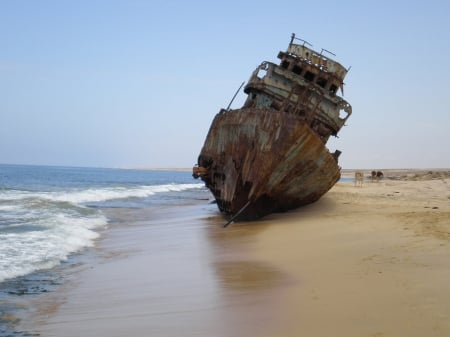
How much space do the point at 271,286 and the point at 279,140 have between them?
662 cm

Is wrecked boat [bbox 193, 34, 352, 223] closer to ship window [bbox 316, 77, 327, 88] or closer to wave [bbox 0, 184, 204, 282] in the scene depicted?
ship window [bbox 316, 77, 327, 88]

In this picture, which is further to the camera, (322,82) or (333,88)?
(333,88)

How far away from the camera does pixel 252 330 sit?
158 inches

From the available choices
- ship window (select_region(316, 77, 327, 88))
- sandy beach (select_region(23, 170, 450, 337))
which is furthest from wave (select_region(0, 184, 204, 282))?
ship window (select_region(316, 77, 327, 88))

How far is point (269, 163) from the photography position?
1196cm

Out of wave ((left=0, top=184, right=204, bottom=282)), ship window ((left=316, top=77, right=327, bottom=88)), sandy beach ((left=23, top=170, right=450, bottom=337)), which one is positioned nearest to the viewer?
sandy beach ((left=23, top=170, right=450, bottom=337))

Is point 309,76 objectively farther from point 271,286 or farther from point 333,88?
point 271,286

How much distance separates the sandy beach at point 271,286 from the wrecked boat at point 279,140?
248 centimetres

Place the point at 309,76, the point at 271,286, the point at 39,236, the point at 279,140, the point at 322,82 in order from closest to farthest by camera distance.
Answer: the point at 271,286, the point at 39,236, the point at 279,140, the point at 322,82, the point at 309,76

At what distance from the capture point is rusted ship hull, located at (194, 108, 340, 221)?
11.9 m

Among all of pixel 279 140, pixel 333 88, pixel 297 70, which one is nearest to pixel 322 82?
pixel 333 88

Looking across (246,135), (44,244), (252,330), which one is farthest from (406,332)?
(246,135)

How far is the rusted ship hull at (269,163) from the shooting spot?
11.9 m

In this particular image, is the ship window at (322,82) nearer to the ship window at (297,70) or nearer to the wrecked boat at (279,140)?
the wrecked boat at (279,140)
